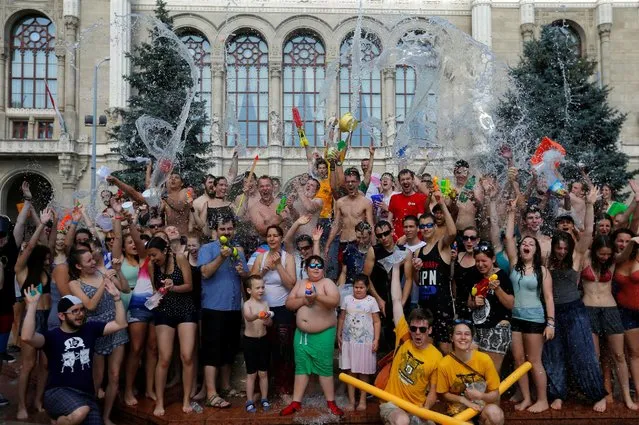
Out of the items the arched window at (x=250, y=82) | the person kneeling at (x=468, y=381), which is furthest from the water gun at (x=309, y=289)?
the arched window at (x=250, y=82)

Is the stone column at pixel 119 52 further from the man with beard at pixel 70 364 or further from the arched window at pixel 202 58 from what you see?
the man with beard at pixel 70 364

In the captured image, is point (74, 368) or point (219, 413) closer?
point (74, 368)

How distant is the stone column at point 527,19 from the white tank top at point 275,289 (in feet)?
105

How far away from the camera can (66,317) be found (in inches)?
201

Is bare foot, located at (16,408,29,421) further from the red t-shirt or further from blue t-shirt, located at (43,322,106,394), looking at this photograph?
the red t-shirt

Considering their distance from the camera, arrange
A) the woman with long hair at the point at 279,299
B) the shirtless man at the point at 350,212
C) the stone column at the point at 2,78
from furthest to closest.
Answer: the stone column at the point at 2,78
the shirtless man at the point at 350,212
the woman with long hair at the point at 279,299

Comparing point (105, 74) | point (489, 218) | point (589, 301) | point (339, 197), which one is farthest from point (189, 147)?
point (589, 301)

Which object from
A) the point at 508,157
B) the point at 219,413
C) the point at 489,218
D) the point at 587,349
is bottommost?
the point at 219,413

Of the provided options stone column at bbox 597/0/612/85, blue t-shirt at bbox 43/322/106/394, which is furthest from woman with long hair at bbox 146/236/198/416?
stone column at bbox 597/0/612/85

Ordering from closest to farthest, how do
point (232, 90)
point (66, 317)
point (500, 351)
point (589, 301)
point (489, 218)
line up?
1. point (66, 317)
2. point (500, 351)
3. point (589, 301)
4. point (489, 218)
5. point (232, 90)

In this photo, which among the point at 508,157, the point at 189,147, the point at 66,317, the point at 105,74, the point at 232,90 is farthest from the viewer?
the point at 232,90

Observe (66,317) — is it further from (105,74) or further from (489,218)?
(105,74)

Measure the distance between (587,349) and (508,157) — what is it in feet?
10.3

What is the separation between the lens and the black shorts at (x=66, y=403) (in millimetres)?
5055
